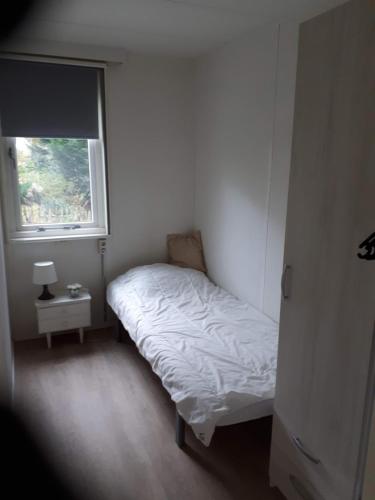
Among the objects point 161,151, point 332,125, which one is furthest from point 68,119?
point 332,125

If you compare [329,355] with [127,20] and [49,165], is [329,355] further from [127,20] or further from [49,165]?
[49,165]

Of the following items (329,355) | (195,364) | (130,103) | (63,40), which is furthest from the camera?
(130,103)

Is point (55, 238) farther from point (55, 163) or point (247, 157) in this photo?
point (247, 157)

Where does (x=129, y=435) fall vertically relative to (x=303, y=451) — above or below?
below

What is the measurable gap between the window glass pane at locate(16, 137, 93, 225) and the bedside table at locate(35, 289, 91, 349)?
0.68 metres

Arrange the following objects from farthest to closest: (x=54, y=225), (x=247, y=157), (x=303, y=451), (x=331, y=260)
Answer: (x=54, y=225)
(x=247, y=157)
(x=303, y=451)
(x=331, y=260)

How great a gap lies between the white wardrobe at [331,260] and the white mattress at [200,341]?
0.32 m

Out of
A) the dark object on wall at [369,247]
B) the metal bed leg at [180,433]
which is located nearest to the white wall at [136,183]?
the metal bed leg at [180,433]

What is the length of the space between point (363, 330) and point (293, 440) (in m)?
0.67

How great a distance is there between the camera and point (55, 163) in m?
3.14

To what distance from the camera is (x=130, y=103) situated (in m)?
3.24

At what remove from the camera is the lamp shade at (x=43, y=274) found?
2.97 meters

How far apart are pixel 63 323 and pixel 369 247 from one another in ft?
8.39

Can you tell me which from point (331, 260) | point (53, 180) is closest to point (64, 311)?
point (53, 180)
